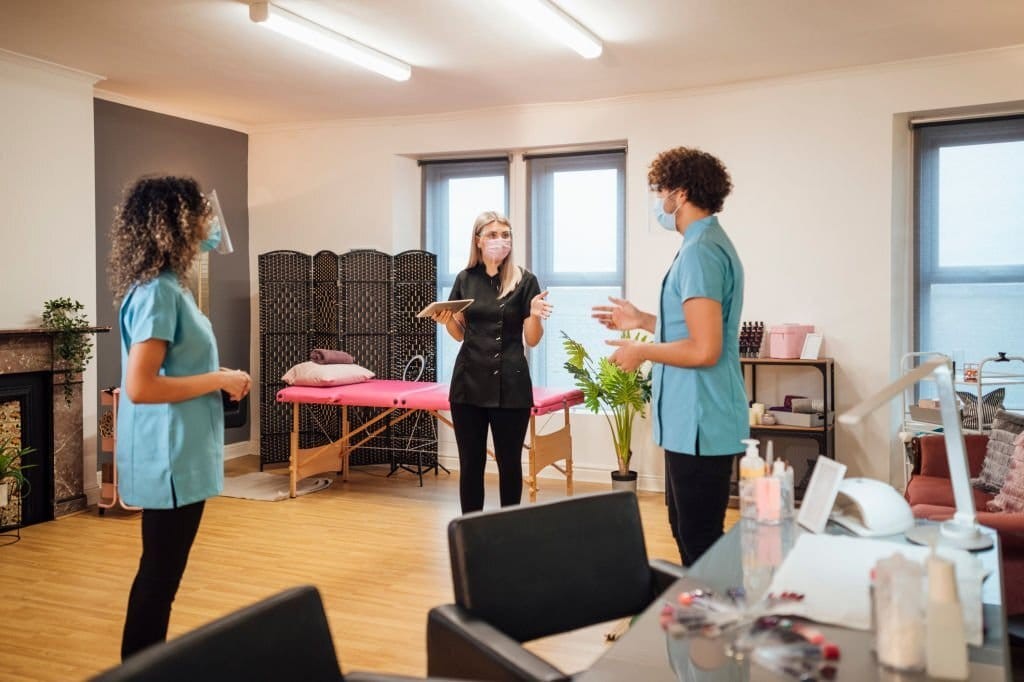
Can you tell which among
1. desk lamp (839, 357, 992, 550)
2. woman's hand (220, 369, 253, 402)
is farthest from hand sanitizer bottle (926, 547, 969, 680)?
woman's hand (220, 369, 253, 402)

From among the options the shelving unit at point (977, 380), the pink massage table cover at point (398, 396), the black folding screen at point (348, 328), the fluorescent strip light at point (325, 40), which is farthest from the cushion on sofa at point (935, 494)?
the fluorescent strip light at point (325, 40)

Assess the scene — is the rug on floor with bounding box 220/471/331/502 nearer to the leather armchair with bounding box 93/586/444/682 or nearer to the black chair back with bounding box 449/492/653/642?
the black chair back with bounding box 449/492/653/642

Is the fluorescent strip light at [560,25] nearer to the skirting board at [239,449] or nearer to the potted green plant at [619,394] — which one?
the potted green plant at [619,394]

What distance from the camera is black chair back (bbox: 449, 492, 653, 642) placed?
5.33 ft

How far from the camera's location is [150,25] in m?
4.25

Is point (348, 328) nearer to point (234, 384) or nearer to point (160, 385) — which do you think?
point (234, 384)

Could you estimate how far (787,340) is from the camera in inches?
199

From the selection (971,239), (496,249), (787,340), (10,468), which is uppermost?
(971,239)

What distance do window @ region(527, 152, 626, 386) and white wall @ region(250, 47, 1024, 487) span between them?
27 centimetres

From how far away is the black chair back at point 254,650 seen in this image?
3.52ft

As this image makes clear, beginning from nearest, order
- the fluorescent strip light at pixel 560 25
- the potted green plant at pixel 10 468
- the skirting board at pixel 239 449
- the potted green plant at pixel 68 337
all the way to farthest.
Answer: the fluorescent strip light at pixel 560 25, the potted green plant at pixel 10 468, the potted green plant at pixel 68 337, the skirting board at pixel 239 449

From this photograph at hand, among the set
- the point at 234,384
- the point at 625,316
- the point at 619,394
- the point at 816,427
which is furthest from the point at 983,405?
the point at 234,384

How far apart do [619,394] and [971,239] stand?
2186 mm

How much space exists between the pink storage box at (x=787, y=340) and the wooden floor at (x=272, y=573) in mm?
982
